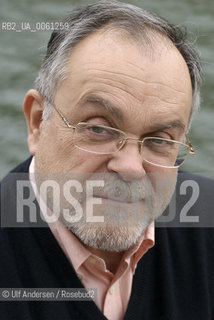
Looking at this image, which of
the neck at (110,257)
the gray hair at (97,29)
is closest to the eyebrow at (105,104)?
the gray hair at (97,29)

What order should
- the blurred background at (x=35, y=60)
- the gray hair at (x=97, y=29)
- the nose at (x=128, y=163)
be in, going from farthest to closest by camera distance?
the blurred background at (x=35, y=60) → the gray hair at (x=97, y=29) → the nose at (x=128, y=163)

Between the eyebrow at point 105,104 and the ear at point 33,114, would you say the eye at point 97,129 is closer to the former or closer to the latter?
the eyebrow at point 105,104

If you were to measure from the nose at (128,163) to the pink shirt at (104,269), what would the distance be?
0.74ft

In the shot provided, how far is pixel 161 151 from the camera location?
1.63m

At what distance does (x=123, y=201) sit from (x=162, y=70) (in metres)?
0.36

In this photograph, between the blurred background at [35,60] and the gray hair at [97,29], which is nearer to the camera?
the gray hair at [97,29]

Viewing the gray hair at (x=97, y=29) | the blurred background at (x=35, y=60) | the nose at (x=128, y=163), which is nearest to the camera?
the nose at (x=128, y=163)

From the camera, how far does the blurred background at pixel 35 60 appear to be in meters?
2.77

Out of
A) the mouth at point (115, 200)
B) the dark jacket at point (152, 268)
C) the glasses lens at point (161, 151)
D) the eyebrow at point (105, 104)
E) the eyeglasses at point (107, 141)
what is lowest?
the dark jacket at point (152, 268)

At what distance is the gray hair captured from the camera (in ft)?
5.27

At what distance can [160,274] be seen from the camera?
5.78ft

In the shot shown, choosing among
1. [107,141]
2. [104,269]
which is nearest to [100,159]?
[107,141]

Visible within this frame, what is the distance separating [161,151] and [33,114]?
378 mm

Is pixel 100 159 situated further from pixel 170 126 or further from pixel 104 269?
pixel 104 269
